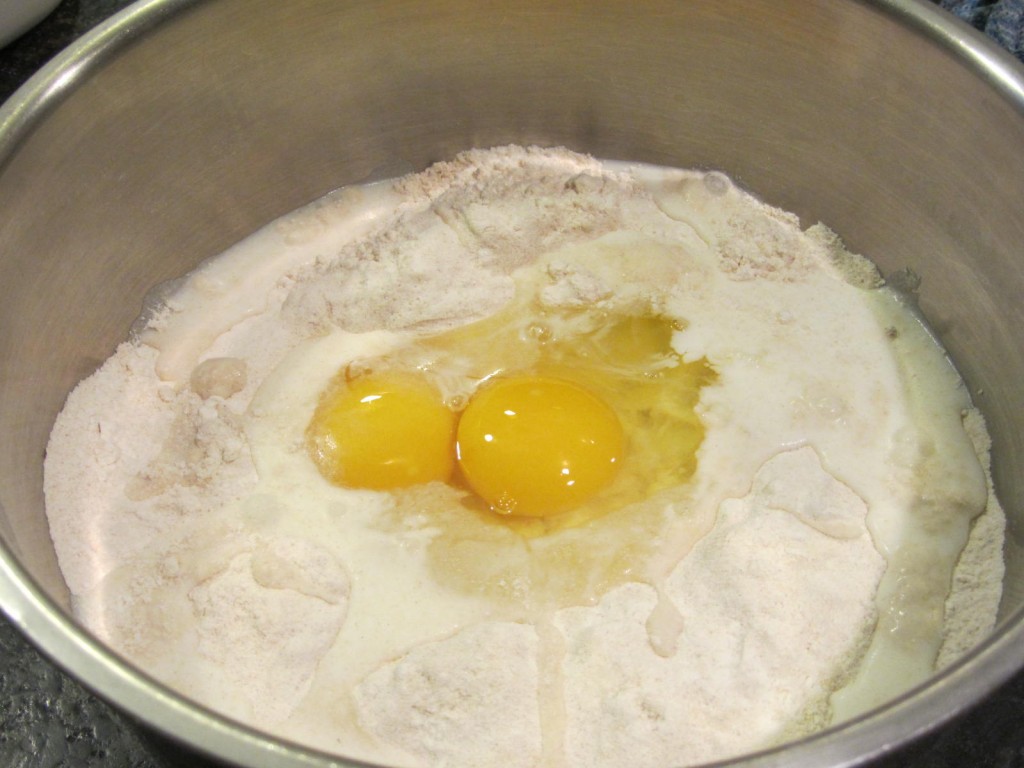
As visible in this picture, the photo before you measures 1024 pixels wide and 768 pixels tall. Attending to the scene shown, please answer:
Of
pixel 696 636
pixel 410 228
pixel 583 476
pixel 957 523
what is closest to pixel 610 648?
pixel 696 636

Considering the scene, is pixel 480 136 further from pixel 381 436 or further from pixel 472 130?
pixel 381 436

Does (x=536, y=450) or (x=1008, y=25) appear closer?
(x=536, y=450)

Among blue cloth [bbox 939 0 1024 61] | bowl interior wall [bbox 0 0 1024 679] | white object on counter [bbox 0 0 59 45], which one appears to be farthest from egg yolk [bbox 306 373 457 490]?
blue cloth [bbox 939 0 1024 61]

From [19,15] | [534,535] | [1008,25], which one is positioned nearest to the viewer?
[534,535]

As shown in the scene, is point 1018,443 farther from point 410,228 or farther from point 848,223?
point 410,228

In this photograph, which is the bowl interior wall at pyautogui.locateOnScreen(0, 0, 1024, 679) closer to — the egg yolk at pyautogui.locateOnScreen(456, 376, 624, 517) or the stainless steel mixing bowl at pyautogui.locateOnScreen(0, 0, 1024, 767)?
the stainless steel mixing bowl at pyautogui.locateOnScreen(0, 0, 1024, 767)

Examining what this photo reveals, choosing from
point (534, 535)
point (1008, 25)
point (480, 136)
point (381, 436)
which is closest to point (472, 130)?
point (480, 136)
